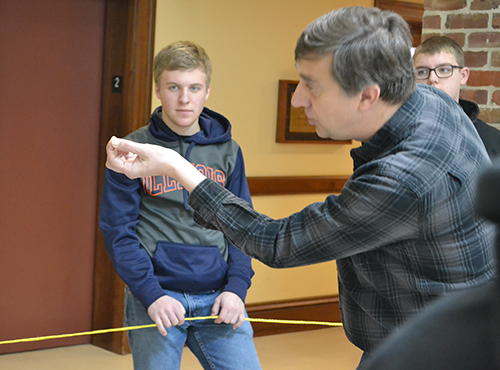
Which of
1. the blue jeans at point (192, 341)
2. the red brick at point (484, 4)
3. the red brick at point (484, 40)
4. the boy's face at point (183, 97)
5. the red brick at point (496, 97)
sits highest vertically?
the red brick at point (484, 4)

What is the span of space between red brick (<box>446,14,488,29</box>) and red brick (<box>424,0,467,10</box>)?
0.15 feet

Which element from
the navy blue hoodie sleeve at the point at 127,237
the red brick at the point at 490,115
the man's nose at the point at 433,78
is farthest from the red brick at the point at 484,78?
the navy blue hoodie sleeve at the point at 127,237

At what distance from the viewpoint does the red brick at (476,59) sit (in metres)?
3.08

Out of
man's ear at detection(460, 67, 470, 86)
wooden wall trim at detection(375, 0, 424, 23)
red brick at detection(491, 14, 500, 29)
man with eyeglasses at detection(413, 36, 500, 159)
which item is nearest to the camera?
man with eyeglasses at detection(413, 36, 500, 159)

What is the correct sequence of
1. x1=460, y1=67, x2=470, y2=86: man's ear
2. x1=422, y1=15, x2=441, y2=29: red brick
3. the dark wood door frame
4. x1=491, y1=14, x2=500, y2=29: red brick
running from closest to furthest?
1. x1=460, y1=67, x2=470, y2=86: man's ear
2. x1=491, y1=14, x2=500, y2=29: red brick
3. x1=422, y1=15, x2=441, y2=29: red brick
4. the dark wood door frame

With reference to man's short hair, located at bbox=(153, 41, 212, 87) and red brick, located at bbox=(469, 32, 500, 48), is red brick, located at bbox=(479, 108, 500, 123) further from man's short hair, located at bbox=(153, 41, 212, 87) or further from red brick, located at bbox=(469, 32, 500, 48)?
man's short hair, located at bbox=(153, 41, 212, 87)

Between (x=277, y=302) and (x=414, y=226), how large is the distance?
323 cm

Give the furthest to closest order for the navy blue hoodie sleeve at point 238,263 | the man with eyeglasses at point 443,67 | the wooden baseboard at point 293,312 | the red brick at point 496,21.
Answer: the wooden baseboard at point 293,312, the red brick at point 496,21, the man with eyeglasses at point 443,67, the navy blue hoodie sleeve at point 238,263

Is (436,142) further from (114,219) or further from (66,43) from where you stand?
(66,43)

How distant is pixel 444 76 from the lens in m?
2.74

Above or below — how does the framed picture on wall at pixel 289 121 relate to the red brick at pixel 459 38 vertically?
below

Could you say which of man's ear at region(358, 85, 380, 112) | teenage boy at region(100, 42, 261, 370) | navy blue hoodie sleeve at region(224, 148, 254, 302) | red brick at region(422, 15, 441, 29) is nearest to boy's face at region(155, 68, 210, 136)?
teenage boy at region(100, 42, 261, 370)

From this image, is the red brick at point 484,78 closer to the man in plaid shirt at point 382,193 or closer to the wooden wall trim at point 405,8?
the wooden wall trim at point 405,8

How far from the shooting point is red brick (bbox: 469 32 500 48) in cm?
305
